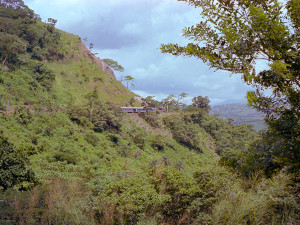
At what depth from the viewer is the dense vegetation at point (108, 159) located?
3.52 m

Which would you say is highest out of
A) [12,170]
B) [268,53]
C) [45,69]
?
[45,69]

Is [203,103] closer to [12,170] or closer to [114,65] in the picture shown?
[114,65]

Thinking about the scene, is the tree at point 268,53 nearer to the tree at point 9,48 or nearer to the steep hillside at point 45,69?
the steep hillside at point 45,69

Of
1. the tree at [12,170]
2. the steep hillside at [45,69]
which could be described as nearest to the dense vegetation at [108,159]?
the tree at [12,170]

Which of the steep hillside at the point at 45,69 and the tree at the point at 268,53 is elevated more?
the steep hillside at the point at 45,69

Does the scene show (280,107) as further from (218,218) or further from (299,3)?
(218,218)

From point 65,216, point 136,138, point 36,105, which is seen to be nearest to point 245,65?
point 65,216

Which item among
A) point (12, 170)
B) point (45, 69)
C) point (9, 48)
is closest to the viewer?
point (12, 170)

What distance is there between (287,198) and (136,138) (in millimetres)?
27926

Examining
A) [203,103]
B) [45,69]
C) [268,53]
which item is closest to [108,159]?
[45,69]

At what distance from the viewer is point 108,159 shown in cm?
2302

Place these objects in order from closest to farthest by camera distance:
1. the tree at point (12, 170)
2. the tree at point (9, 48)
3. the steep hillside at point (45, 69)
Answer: the tree at point (12, 170) < the steep hillside at point (45, 69) < the tree at point (9, 48)

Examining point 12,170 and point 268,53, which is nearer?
point 268,53

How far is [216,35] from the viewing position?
11.8ft
